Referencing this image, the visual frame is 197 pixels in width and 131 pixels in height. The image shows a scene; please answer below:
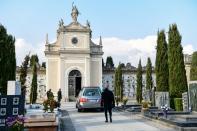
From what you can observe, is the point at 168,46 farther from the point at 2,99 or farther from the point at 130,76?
the point at 130,76

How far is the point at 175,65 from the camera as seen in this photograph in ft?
103

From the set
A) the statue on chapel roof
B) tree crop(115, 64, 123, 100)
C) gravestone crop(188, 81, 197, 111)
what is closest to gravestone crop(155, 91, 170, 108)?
gravestone crop(188, 81, 197, 111)

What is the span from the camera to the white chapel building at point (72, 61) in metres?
58.5

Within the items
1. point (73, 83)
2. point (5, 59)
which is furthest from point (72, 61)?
point (5, 59)

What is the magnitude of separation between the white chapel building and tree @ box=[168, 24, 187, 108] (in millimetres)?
27588

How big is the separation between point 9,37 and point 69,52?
29058mm

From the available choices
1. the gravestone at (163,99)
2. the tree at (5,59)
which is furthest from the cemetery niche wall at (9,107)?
the gravestone at (163,99)

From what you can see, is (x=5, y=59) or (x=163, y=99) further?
(x=5, y=59)

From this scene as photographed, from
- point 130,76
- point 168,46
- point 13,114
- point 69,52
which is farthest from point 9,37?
point 130,76

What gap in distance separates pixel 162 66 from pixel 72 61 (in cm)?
2627

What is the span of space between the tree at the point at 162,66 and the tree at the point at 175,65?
7.29ft

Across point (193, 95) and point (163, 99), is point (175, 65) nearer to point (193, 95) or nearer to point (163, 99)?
point (163, 99)

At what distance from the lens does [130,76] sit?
6606cm

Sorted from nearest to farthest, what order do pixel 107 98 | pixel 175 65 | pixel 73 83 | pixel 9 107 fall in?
1. pixel 9 107
2. pixel 107 98
3. pixel 175 65
4. pixel 73 83
